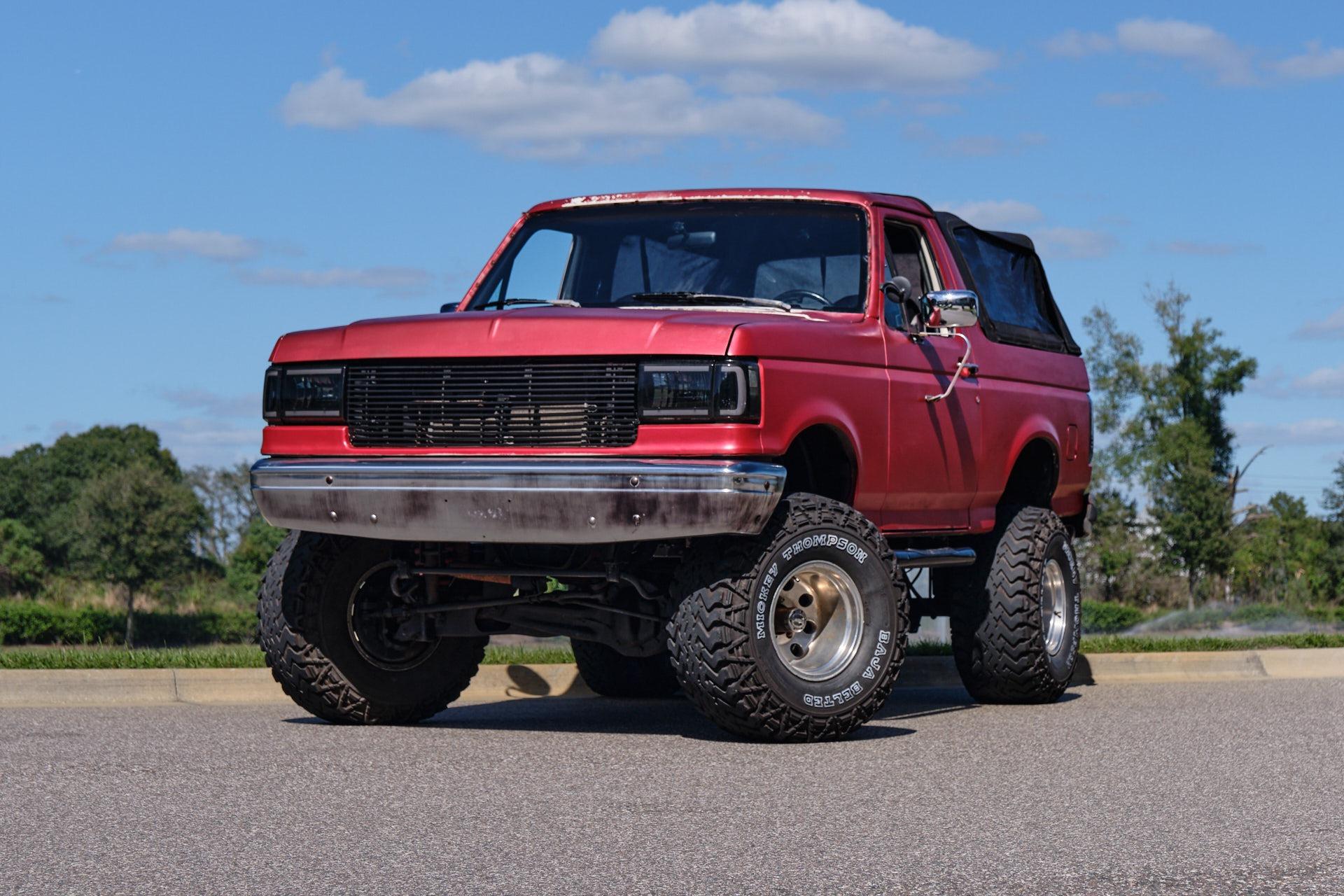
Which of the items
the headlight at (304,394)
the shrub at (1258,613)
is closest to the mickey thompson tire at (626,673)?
the headlight at (304,394)

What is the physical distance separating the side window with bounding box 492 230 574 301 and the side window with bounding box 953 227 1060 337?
219 cm

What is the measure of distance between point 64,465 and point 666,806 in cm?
11358

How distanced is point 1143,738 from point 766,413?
2.25 meters

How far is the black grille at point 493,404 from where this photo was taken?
24.7 ft

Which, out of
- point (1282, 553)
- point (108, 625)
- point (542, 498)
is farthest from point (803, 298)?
point (1282, 553)

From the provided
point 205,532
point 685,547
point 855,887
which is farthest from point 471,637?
point 205,532

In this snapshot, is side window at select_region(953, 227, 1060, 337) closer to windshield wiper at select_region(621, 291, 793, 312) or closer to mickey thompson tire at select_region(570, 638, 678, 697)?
windshield wiper at select_region(621, 291, 793, 312)

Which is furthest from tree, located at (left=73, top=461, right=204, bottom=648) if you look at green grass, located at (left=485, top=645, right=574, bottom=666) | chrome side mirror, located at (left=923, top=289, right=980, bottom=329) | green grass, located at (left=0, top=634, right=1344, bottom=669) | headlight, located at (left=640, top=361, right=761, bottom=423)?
headlight, located at (left=640, top=361, right=761, bottom=423)

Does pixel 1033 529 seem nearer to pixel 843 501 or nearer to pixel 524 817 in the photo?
pixel 843 501

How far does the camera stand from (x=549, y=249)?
9.62m

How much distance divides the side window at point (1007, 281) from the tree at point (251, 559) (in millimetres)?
82314

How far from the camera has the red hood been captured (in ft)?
24.4

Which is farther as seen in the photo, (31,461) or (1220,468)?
(31,461)

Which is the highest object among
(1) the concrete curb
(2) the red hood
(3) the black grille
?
(2) the red hood
